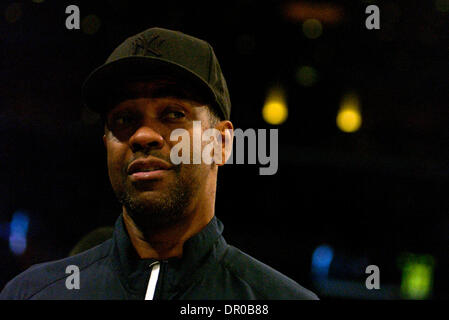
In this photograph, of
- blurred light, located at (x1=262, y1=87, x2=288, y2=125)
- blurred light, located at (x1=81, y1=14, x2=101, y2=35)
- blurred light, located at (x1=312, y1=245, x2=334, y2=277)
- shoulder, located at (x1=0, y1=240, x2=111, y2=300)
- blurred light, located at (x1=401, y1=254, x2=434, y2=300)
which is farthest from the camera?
blurred light, located at (x1=401, y1=254, x2=434, y2=300)

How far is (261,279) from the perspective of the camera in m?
1.22

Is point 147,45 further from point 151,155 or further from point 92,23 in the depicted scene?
point 92,23

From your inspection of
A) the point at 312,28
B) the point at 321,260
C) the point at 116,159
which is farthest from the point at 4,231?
the point at 312,28

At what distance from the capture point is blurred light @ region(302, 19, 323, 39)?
1.69m

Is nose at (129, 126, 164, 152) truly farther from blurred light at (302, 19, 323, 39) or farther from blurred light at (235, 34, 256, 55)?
blurred light at (302, 19, 323, 39)

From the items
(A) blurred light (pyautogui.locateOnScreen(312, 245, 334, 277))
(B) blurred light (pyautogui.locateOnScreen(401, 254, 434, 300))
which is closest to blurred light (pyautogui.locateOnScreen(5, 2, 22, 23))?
(A) blurred light (pyautogui.locateOnScreen(312, 245, 334, 277))

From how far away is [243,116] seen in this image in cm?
168

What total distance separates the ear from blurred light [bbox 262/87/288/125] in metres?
0.41

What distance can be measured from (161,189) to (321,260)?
1.02m

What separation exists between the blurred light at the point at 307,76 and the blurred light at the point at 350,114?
0.15 meters

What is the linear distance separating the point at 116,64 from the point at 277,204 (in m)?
0.93

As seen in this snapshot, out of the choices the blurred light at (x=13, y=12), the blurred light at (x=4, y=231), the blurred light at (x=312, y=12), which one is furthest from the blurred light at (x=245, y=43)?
the blurred light at (x=4, y=231)
